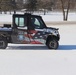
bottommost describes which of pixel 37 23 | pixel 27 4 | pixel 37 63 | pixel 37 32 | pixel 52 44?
pixel 37 63

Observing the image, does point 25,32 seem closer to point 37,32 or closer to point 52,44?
point 37,32

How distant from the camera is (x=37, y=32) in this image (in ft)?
51.2

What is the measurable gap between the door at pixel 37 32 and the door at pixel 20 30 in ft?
0.80

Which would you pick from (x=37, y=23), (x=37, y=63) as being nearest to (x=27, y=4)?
(x=37, y=23)

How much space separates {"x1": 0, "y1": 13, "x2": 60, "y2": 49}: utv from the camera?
51.0 feet

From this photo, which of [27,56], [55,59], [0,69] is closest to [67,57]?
[55,59]

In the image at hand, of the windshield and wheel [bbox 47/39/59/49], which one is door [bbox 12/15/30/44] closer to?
the windshield

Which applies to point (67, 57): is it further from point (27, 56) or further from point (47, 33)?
point (47, 33)

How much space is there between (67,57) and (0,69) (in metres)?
3.66

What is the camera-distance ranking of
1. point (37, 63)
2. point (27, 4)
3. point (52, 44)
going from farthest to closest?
point (27, 4)
point (52, 44)
point (37, 63)

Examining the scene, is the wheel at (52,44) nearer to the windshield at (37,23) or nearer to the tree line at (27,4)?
the windshield at (37,23)

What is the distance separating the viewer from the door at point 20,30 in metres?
15.5

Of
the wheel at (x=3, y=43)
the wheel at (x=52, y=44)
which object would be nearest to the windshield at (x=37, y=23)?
the wheel at (x=52, y=44)

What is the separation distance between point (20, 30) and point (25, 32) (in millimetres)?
258
